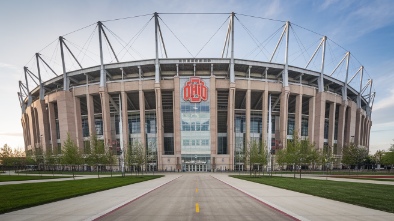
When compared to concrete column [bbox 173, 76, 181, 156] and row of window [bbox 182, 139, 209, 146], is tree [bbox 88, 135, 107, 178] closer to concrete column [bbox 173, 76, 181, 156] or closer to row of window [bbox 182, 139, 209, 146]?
concrete column [bbox 173, 76, 181, 156]

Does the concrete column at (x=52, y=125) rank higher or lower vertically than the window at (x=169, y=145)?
higher

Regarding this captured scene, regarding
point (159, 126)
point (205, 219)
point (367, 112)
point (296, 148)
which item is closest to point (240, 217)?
point (205, 219)

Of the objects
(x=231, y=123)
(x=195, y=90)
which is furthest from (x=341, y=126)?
(x=195, y=90)

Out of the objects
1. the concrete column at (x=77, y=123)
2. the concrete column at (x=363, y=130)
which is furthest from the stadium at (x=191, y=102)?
the concrete column at (x=363, y=130)

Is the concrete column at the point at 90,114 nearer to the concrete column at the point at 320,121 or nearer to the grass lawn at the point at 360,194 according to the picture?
the grass lawn at the point at 360,194

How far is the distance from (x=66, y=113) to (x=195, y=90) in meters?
35.4

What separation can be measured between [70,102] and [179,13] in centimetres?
3774

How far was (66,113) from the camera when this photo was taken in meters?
66.0

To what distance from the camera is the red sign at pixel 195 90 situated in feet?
205

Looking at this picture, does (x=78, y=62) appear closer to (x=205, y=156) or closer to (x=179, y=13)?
(x=179, y=13)

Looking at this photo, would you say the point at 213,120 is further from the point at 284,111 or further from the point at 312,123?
the point at 312,123

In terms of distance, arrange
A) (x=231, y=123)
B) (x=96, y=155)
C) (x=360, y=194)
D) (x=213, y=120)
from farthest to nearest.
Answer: (x=213, y=120) < (x=231, y=123) < (x=96, y=155) < (x=360, y=194)

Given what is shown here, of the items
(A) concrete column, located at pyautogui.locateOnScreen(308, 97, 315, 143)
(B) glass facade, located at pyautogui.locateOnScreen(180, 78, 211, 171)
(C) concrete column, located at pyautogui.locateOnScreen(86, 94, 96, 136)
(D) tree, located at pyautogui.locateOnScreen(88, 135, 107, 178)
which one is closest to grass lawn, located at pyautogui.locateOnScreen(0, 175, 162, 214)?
(D) tree, located at pyautogui.locateOnScreen(88, 135, 107, 178)

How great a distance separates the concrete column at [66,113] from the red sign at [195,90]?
31630 millimetres
